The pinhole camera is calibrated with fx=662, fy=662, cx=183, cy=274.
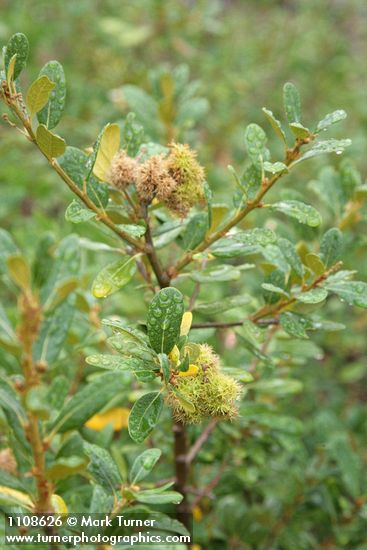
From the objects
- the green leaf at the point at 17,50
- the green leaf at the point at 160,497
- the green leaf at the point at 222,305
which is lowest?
the green leaf at the point at 160,497

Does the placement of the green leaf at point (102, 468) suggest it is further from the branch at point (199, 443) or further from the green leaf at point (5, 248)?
the green leaf at point (5, 248)

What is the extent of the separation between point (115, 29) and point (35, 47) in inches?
19.1

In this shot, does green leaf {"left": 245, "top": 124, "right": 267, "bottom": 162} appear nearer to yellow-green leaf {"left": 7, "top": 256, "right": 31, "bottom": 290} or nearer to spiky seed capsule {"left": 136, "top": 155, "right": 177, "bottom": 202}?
spiky seed capsule {"left": 136, "top": 155, "right": 177, "bottom": 202}

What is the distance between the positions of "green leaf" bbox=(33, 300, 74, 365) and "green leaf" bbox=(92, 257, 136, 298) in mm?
218

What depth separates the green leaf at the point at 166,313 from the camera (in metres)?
1.04

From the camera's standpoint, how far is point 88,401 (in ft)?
4.40

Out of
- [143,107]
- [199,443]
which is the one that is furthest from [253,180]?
[143,107]

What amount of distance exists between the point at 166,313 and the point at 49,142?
340mm

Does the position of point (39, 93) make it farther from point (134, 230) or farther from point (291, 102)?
point (291, 102)

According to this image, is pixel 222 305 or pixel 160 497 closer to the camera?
pixel 160 497

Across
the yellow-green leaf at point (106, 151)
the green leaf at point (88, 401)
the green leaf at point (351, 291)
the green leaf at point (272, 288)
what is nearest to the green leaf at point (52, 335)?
the green leaf at point (88, 401)

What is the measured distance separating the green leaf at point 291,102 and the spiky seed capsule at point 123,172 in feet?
0.95

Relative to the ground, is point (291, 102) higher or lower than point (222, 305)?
higher

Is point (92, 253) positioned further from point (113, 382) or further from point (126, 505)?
point (126, 505)
